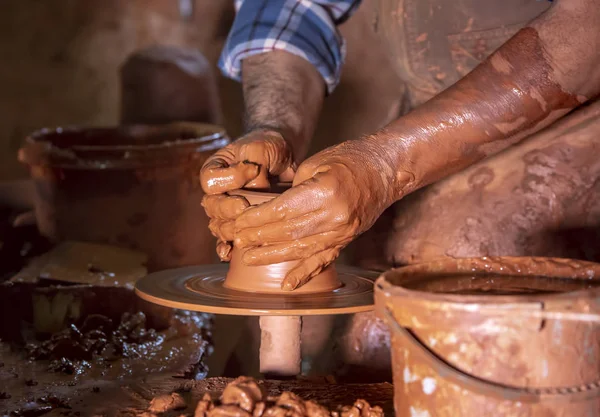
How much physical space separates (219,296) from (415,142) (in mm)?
613

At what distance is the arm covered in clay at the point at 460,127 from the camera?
173cm

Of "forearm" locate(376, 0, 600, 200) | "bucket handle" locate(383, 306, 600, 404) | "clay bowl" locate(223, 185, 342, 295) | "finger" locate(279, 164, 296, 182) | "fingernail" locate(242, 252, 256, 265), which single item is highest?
"forearm" locate(376, 0, 600, 200)

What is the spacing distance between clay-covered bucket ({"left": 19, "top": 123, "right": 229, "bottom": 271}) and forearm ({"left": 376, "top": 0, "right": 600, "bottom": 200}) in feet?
5.21

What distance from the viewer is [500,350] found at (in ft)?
3.78

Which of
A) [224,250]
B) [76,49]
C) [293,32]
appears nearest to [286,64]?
[293,32]

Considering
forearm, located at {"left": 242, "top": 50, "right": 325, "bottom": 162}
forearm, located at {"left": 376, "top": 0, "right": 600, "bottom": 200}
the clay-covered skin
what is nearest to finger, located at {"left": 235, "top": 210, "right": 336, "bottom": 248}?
forearm, located at {"left": 376, "top": 0, "right": 600, "bottom": 200}

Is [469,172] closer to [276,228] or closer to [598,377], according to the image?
[276,228]

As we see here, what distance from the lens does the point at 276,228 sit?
1696 millimetres

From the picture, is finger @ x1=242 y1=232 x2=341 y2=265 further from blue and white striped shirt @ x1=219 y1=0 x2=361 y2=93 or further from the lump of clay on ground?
blue and white striped shirt @ x1=219 y1=0 x2=361 y2=93

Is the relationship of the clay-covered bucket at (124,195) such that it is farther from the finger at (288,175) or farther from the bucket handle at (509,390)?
the bucket handle at (509,390)

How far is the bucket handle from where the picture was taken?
115 centimetres

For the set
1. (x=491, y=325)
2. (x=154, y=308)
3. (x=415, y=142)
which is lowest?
Result: (x=154, y=308)

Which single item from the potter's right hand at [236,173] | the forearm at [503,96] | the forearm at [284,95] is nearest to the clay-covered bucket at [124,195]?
the forearm at [284,95]

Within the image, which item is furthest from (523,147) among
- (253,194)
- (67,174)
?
(67,174)
